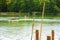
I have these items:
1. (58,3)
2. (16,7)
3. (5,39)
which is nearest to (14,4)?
(16,7)

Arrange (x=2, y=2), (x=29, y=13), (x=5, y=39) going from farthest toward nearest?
(x=2, y=2) → (x=29, y=13) → (x=5, y=39)

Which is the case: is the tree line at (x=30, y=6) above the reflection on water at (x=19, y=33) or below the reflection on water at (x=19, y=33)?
below

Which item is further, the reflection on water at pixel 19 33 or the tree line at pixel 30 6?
the tree line at pixel 30 6

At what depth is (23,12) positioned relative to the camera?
1922 inches

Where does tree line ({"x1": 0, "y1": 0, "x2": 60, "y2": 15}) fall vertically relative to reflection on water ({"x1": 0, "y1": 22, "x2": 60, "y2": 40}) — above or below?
below

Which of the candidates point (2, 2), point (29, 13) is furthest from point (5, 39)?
point (2, 2)

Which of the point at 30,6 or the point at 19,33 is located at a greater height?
the point at 19,33

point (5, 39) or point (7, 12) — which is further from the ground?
point (5, 39)

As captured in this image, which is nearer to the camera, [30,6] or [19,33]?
[19,33]

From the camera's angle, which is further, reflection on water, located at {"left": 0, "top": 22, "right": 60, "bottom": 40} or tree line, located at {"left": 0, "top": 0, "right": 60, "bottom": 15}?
tree line, located at {"left": 0, "top": 0, "right": 60, "bottom": 15}

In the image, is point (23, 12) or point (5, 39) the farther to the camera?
point (23, 12)

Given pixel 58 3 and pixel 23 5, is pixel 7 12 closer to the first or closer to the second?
pixel 23 5

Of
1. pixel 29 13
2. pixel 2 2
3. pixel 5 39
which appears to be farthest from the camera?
pixel 2 2

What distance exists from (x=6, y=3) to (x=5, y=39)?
114 feet
